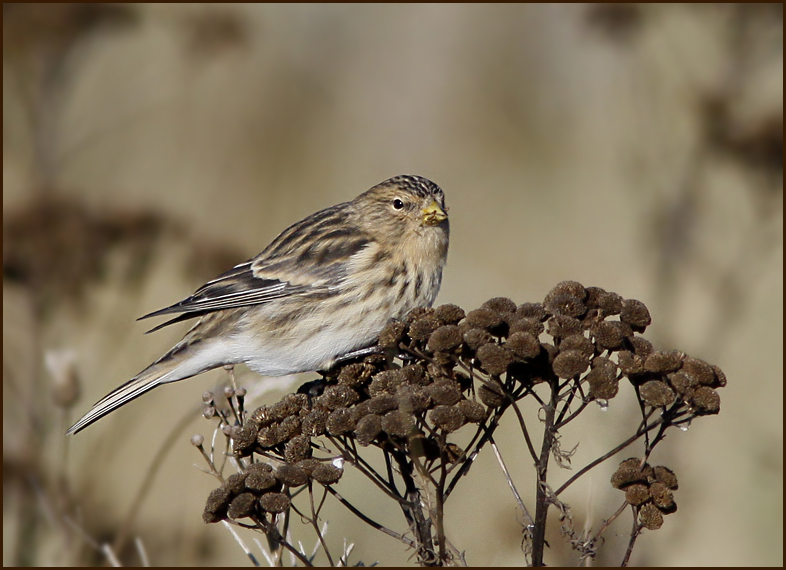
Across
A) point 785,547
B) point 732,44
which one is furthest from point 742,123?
point 785,547

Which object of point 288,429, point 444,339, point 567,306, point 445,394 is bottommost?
point 288,429

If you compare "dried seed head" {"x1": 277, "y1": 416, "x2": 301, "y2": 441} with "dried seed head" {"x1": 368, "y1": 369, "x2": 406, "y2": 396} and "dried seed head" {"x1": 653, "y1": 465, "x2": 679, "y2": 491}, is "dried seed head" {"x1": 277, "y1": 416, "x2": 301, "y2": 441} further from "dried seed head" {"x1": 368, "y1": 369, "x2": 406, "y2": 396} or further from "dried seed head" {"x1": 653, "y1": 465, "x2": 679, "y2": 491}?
"dried seed head" {"x1": 653, "y1": 465, "x2": 679, "y2": 491}

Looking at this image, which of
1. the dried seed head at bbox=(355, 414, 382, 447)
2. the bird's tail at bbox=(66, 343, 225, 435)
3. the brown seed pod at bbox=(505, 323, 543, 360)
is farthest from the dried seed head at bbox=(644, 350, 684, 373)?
the bird's tail at bbox=(66, 343, 225, 435)

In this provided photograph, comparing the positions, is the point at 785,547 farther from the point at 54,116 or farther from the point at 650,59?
the point at 54,116

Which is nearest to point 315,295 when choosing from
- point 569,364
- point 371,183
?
point 569,364

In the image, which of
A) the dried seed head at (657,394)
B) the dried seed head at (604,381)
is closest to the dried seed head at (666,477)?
the dried seed head at (657,394)

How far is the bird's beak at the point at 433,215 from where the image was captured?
485 cm

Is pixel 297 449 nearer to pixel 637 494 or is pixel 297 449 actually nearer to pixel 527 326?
pixel 527 326

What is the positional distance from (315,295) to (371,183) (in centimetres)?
392

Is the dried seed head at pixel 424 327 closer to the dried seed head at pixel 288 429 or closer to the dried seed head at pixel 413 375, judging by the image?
the dried seed head at pixel 413 375

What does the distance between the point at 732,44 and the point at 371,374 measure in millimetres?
3730

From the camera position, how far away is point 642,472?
2572 mm

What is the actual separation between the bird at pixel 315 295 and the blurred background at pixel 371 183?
0.67 feet

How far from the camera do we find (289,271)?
4941 millimetres
